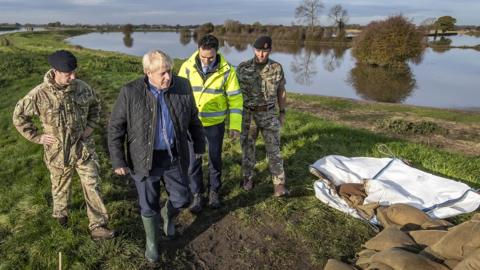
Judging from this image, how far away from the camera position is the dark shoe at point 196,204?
492 cm

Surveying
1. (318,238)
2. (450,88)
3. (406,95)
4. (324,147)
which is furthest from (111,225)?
→ (450,88)

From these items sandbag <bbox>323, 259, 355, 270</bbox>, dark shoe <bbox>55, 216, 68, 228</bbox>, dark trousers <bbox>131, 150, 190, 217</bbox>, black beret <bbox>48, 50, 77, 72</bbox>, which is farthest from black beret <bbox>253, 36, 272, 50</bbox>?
dark shoe <bbox>55, 216, 68, 228</bbox>

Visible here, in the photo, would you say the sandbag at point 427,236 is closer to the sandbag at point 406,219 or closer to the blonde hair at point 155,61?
the sandbag at point 406,219

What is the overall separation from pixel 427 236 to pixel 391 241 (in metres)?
0.35

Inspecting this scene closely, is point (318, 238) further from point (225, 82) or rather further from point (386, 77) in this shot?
point (386, 77)

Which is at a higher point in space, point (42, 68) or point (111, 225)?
point (42, 68)

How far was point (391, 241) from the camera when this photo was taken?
3.61 meters

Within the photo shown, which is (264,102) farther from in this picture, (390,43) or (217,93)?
(390,43)

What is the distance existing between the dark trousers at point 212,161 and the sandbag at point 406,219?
215 centimetres

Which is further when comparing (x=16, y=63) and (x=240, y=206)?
(x=16, y=63)

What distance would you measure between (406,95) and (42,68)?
18.3 metres

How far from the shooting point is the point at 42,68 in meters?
17.1

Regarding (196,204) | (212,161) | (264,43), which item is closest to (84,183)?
(196,204)

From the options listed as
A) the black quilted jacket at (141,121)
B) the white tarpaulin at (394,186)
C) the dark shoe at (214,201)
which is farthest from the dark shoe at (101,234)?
the white tarpaulin at (394,186)
